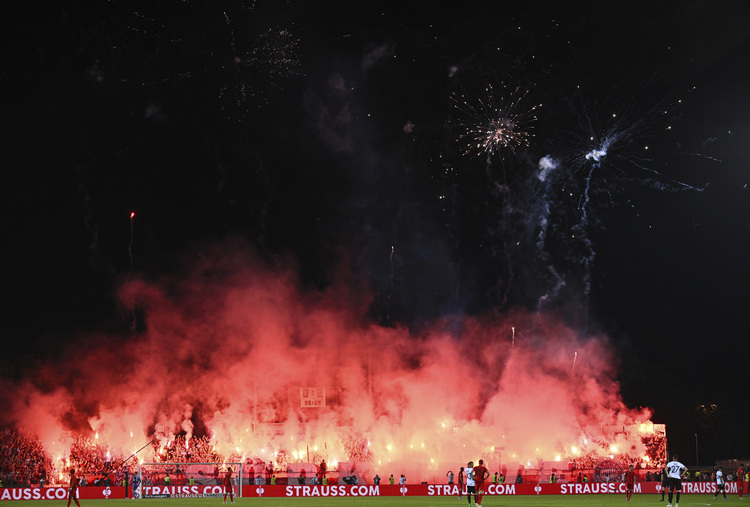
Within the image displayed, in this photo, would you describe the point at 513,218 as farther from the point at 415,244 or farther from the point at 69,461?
the point at 69,461

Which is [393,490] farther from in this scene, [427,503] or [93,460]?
[93,460]

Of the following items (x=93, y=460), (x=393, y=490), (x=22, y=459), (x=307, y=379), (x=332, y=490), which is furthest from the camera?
(x=307, y=379)

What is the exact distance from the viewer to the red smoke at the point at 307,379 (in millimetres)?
55844

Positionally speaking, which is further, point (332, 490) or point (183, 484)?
point (332, 490)

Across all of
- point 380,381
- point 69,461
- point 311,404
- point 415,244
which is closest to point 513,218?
point 415,244

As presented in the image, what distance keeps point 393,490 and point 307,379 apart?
61.0 feet

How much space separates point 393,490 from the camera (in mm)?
42188

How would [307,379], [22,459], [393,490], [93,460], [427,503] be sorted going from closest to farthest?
[427,503] < [393,490] < [22,459] < [93,460] < [307,379]

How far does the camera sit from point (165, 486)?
41.6 m

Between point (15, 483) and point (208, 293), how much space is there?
1864 centimetres

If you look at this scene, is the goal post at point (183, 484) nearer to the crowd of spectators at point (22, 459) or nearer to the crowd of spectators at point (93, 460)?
the crowd of spectators at point (93, 460)

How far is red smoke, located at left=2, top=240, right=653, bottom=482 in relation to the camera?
55.8 m

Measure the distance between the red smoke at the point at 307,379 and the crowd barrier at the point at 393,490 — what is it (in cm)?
1188

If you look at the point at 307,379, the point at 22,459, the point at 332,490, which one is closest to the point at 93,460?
the point at 22,459
